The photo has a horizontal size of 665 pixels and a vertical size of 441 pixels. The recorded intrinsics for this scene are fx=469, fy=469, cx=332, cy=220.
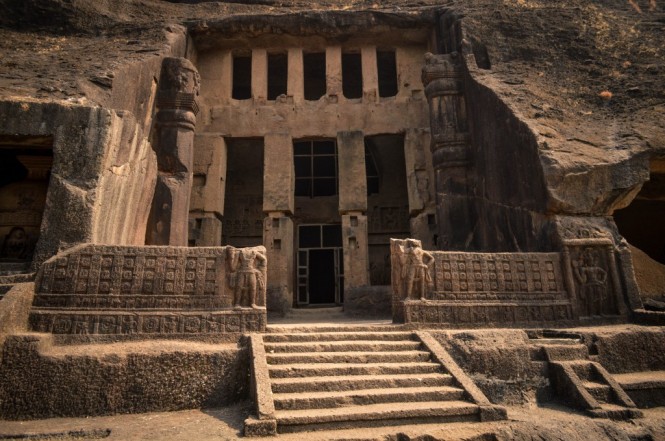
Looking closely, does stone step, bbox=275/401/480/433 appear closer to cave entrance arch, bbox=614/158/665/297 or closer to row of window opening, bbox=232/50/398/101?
cave entrance arch, bbox=614/158/665/297

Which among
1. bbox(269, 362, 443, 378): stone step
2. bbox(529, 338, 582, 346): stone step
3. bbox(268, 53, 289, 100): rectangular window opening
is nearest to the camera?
bbox(269, 362, 443, 378): stone step

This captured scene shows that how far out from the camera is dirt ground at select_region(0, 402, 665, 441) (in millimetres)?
4129

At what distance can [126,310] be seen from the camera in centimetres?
575

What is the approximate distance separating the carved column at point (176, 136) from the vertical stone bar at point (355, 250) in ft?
11.2

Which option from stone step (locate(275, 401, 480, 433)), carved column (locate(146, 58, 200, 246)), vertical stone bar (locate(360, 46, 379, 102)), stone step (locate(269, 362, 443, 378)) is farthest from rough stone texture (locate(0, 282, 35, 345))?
vertical stone bar (locate(360, 46, 379, 102))

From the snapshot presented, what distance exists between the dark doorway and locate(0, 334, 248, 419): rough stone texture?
8105 mm

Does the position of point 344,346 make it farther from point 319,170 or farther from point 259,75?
point 319,170

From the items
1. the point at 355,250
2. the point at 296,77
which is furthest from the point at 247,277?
the point at 296,77

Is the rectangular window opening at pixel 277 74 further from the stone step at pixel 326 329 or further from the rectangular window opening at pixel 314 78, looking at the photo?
the stone step at pixel 326 329

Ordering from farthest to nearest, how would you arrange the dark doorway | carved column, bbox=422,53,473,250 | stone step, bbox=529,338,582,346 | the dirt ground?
the dark doorway
carved column, bbox=422,53,473,250
stone step, bbox=529,338,582,346
the dirt ground

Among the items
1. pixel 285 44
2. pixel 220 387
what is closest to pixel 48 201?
pixel 220 387

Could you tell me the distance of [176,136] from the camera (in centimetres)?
984

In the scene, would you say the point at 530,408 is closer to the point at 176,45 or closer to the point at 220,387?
the point at 220,387

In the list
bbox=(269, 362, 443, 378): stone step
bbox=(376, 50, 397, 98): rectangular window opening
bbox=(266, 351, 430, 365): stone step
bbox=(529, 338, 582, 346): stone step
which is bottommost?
bbox=(269, 362, 443, 378): stone step
